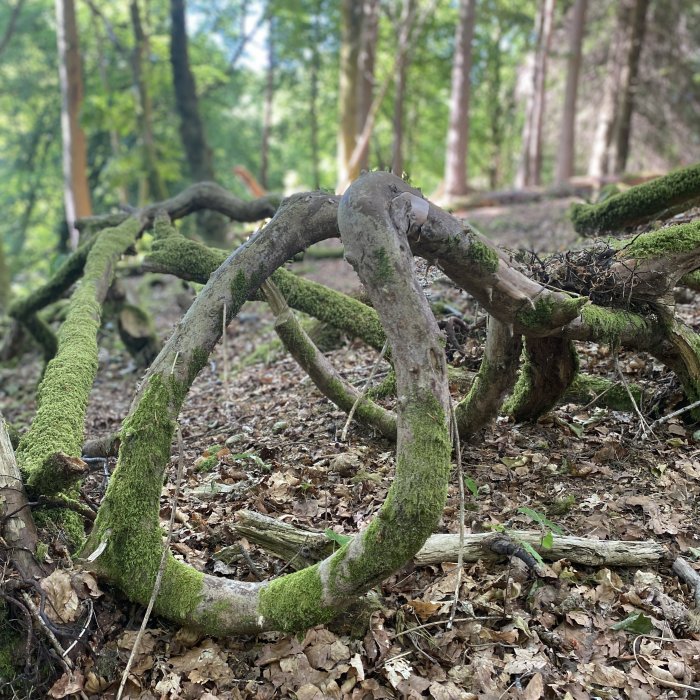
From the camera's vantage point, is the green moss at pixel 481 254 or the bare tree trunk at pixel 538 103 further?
the bare tree trunk at pixel 538 103

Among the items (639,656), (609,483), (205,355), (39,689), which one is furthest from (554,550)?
(39,689)

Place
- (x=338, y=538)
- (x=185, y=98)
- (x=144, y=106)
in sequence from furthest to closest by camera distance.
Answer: (x=144, y=106) < (x=185, y=98) < (x=338, y=538)

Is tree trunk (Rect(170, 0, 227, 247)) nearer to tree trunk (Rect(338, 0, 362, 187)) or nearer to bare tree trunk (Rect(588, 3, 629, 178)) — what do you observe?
tree trunk (Rect(338, 0, 362, 187))

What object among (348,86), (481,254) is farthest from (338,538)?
(348,86)

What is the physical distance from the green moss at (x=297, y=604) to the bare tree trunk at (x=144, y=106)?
48.3 ft

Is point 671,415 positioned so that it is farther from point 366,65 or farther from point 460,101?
point 460,101

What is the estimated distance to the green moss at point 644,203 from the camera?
5043 mm

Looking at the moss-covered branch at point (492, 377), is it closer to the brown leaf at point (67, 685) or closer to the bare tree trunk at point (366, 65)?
the brown leaf at point (67, 685)

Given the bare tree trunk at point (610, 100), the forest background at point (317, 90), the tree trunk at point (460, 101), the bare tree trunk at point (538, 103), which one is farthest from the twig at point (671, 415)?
the bare tree trunk at point (538, 103)

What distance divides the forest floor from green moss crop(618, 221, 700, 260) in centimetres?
71

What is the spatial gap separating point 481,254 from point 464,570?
1728 mm

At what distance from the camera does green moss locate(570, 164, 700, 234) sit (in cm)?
504

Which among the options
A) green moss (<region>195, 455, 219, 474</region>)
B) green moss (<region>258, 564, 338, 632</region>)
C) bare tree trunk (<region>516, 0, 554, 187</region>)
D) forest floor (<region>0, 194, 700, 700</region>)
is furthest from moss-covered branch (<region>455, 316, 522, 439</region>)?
bare tree trunk (<region>516, 0, 554, 187</region>)

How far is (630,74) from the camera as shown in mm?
14055
